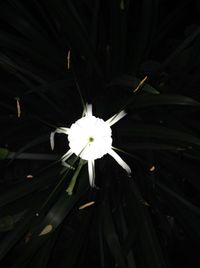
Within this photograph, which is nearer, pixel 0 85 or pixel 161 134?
pixel 161 134

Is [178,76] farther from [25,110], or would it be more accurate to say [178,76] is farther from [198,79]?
[25,110]

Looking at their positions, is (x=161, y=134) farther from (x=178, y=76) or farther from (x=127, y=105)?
(x=178, y=76)

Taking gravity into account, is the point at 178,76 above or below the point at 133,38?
below

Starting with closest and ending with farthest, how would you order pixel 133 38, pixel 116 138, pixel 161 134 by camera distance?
pixel 161 134
pixel 116 138
pixel 133 38

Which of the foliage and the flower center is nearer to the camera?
the flower center

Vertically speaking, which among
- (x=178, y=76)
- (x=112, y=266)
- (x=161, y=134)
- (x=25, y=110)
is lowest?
(x=112, y=266)

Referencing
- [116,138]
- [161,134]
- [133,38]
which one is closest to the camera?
[161,134]

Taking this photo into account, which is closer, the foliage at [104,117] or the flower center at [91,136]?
the flower center at [91,136]

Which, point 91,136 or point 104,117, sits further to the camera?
point 104,117

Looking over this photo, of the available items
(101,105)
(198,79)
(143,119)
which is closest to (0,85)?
(101,105)
